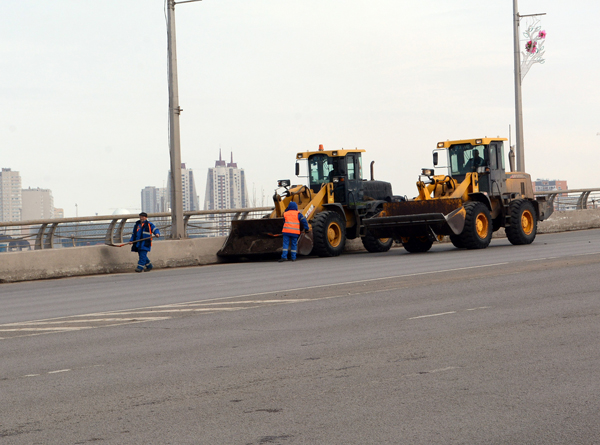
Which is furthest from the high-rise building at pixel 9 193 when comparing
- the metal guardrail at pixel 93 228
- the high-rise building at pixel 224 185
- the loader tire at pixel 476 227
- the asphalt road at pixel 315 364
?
the asphalt road at pixel 315 364

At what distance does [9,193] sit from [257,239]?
81404 millimetres

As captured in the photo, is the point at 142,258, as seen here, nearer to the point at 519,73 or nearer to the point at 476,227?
the point at 476,227

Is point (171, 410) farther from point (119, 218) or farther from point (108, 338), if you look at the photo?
point (119, 218)

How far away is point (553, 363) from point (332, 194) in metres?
16.6

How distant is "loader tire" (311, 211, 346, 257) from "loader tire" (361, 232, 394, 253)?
1003 mm

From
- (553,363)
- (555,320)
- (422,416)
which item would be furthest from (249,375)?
(555,320)

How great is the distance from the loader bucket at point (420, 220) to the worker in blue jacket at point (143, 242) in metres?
5.73

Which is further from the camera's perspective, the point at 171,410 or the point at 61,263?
the point at 61,263

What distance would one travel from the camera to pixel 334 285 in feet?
46.9

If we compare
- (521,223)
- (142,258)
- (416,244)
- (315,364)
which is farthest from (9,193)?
(315,364)

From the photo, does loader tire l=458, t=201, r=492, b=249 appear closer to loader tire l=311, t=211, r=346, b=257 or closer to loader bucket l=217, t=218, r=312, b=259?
loader tire l=311, t=211, r=346, b=257

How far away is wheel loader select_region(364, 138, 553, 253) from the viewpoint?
21.1m

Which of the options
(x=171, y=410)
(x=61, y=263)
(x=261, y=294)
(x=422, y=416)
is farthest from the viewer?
(x=61, y=263)

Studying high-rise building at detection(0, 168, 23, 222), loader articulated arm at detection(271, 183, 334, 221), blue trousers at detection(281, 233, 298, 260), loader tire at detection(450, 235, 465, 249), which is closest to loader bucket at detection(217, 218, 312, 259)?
blue trousers at detection(281, 233, 298, 260)
